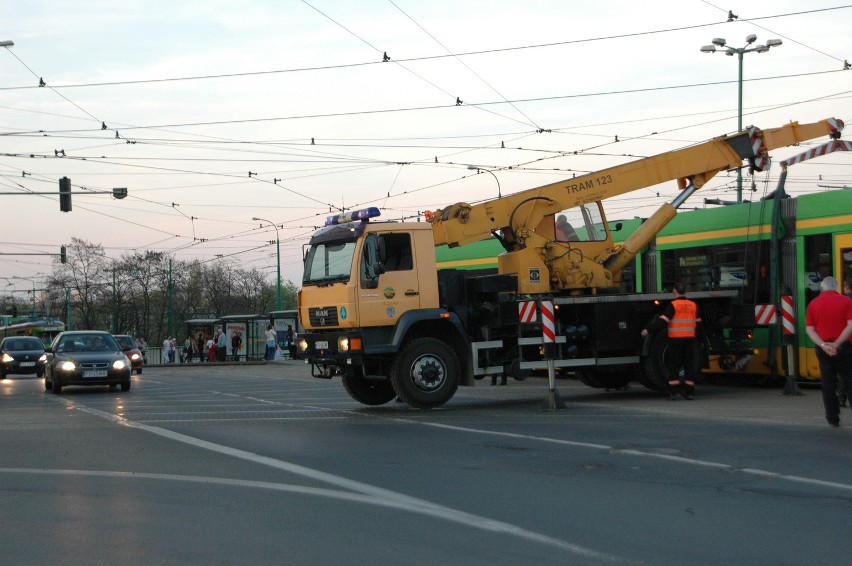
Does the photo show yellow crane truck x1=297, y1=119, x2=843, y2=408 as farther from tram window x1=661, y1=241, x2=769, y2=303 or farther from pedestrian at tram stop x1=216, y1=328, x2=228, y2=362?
pedestrian at tram stop x1=216, y1=328, x2=228, y2=362

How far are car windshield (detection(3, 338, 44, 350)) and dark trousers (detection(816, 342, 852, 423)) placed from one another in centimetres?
3326

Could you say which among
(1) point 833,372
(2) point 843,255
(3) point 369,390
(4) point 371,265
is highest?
(2) point 843,255

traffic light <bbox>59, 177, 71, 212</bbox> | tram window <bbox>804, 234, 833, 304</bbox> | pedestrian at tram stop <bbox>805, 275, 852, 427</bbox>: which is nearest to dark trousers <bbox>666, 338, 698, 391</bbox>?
tram window <bbox>804, 234, 833, 304</bbox>

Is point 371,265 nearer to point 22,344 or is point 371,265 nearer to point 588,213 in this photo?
point 588,213

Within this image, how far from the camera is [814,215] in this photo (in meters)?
18.5

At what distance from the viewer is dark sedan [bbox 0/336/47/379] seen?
127 feet

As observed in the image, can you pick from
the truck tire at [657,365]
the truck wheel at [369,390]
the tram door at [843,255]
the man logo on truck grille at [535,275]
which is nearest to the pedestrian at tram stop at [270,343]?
the truck wheel at [369,390]

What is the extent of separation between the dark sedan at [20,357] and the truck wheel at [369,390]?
2351 centimetres

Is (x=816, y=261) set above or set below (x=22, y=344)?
above

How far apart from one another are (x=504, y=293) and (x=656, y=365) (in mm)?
2967

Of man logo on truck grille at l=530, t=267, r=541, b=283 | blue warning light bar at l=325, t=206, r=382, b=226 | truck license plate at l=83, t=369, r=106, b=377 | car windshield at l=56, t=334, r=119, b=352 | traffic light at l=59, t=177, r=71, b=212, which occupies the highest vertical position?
traffic light at l=59, t=177, r=71, b=212

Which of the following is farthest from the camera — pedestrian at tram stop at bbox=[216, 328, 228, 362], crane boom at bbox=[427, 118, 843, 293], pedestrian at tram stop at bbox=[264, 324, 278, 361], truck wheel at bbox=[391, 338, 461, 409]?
pedestrian at tram stop at bbox=[216, 328, 228, 362]

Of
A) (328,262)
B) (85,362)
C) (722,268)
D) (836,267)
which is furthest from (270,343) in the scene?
(836,267)

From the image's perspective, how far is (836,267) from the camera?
18047 millimetres
